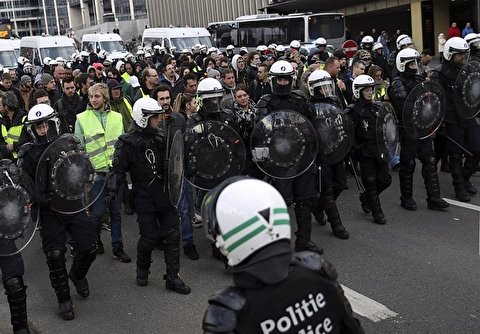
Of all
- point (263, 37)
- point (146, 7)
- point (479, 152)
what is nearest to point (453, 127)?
point (479, 152)

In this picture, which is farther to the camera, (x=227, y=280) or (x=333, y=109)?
(x=333, y=109)

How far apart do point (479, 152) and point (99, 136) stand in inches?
174

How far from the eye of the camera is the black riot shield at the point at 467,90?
7402 mm

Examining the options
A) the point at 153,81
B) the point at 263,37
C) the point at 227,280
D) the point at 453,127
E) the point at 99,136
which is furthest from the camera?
the point at 263,37

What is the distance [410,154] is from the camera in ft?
23.9

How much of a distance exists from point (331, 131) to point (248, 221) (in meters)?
4.62

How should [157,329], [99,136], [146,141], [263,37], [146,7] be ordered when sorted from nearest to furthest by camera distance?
[157,329]
[146,141]
[99,136]
[263,37]
[146,7]

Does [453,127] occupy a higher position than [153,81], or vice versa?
[153,81]

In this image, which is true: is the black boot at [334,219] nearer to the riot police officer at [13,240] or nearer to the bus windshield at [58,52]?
the riot police officer at [13,240]

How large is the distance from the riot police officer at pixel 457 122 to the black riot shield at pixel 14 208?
488 centimetres

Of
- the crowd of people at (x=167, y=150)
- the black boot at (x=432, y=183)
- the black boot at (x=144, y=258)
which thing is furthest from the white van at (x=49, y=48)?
the black boot at (x=144, y=258)

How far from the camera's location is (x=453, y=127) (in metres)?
7.55

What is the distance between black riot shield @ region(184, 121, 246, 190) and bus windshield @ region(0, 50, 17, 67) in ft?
61.3

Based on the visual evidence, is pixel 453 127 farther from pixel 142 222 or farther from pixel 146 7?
pixel 146 7
